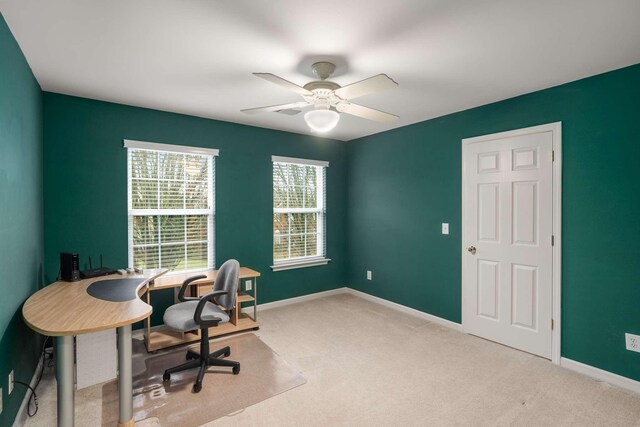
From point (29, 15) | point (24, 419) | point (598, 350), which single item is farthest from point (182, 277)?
point (598, 350)

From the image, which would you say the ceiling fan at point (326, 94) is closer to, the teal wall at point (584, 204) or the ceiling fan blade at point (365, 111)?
the ceiling fan blade at point (365, 111)

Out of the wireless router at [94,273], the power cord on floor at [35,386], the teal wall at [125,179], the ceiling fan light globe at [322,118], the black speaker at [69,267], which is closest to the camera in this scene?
the power cord on floor at [35,386]

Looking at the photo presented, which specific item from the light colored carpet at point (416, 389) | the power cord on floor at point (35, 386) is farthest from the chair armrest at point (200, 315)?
the power cord on floor at point (35, 386)

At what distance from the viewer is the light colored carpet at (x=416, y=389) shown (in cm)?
208

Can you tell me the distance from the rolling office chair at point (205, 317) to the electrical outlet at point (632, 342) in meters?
3.05

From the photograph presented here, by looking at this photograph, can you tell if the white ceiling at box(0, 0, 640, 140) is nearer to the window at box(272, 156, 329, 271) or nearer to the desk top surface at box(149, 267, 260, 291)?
the window at box(272, 156, 329, 271)

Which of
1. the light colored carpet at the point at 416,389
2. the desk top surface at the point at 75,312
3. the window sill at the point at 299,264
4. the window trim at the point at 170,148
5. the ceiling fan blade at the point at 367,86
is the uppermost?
the ceiling fan blade at the point at 367,86

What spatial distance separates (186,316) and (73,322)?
3.06 feet

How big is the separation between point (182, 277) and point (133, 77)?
1988 millimetres

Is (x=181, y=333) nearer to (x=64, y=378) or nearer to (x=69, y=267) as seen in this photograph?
(x=69, y=267)

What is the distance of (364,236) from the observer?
4844 mm

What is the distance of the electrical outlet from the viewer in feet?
7.80

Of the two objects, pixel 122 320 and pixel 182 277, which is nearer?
pixel 122 320

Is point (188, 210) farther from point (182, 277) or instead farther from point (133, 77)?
point (133, 77)
